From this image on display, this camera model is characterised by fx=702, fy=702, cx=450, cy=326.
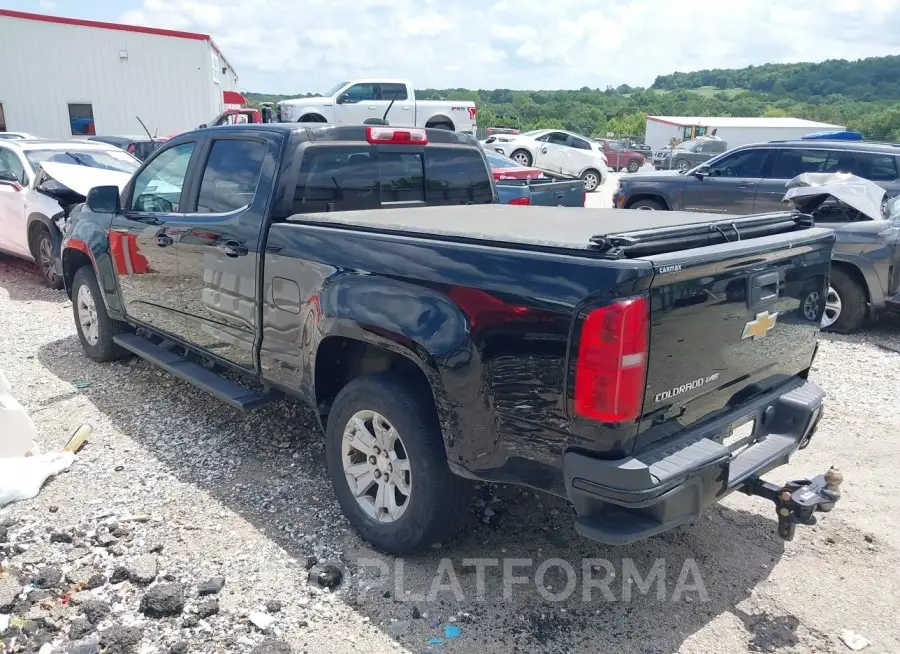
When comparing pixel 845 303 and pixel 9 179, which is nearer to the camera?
pixel 845 303

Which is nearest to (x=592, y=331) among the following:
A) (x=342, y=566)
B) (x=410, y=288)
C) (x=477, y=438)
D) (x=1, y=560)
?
(x=477, y=438)

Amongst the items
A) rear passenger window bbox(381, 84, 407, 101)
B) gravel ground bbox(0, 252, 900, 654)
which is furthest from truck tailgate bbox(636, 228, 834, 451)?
rear passenger window bbox(381, 84, 407, 101)

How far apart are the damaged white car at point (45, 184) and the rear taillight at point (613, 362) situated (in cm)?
707

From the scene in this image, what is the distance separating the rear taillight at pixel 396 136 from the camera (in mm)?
4141

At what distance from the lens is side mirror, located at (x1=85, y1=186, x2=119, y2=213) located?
16.7 ft

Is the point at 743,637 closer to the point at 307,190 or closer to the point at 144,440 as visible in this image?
the point at 307,190

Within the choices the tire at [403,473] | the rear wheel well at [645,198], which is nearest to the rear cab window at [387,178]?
the tire at [403,473]

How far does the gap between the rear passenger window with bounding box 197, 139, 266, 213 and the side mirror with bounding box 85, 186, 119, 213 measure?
1.15m

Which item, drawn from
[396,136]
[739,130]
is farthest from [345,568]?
[739,130]

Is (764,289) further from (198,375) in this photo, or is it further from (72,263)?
(72,263)

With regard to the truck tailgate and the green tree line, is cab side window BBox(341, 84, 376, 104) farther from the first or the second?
the green tree line

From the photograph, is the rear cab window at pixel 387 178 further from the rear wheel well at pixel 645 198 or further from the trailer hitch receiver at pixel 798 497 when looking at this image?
the rear wheel well at pixel 645 198

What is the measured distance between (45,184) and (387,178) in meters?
5.54

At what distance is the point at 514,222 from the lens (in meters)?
3.44
